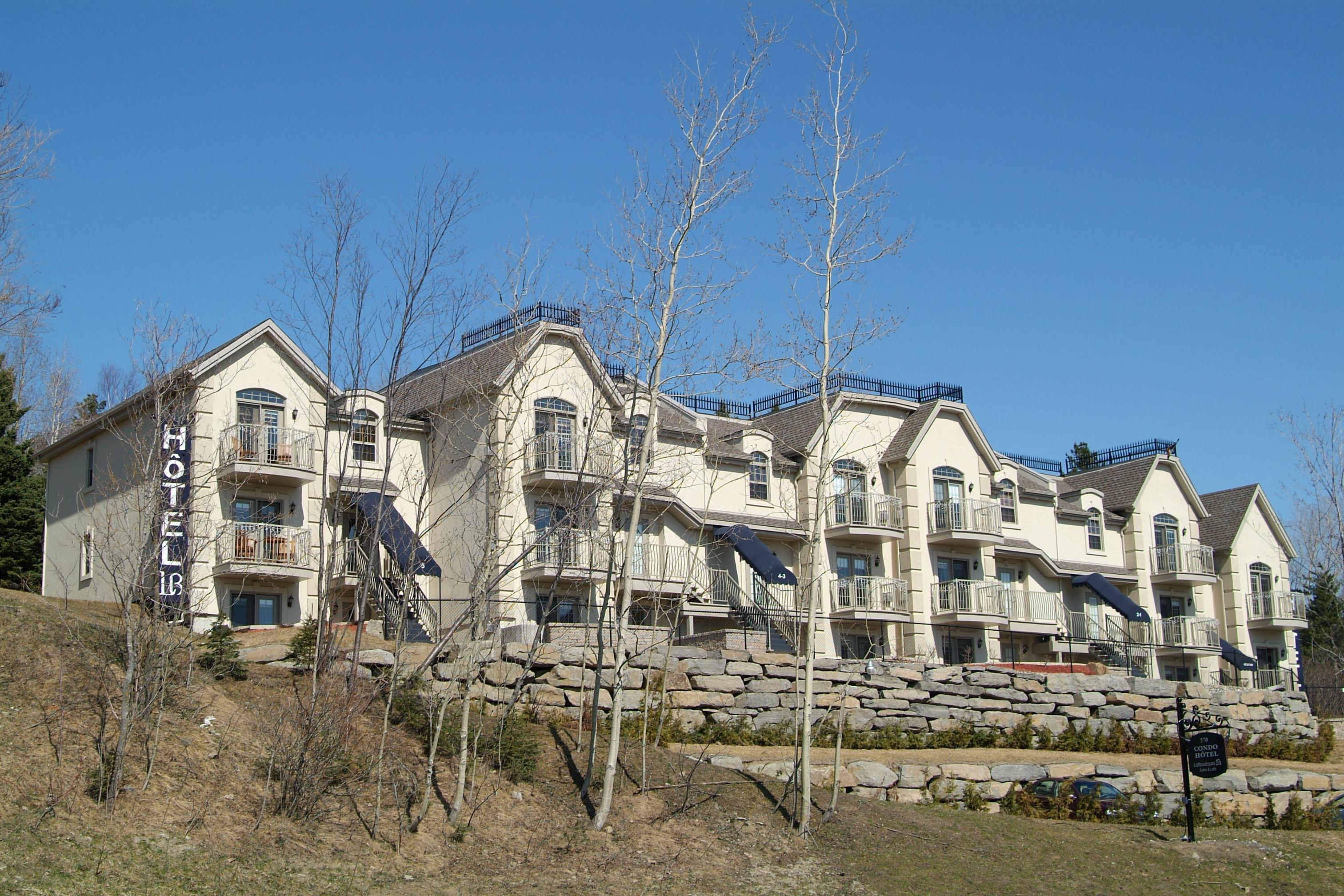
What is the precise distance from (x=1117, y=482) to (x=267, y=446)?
30639 mm

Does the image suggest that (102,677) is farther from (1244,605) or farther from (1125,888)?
(1244,605)

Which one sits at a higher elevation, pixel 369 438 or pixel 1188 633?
pixel 369 438

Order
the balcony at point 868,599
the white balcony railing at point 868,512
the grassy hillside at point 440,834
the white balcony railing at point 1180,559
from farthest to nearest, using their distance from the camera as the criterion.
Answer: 1. the white balcony railing at point 1180,559
2. the white balcony railing at point 868,512
3. the balcony at point 868,599
4. the grassy hillside at point 440,834

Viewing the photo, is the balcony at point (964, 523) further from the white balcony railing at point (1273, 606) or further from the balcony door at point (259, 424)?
the balcony door at point (259, 424)

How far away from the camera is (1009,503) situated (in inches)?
1661

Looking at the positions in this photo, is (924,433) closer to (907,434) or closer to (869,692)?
(907,434)

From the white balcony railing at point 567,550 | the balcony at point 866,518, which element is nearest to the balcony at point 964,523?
the balcony at point 866,518

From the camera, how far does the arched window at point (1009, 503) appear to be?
4194 cm

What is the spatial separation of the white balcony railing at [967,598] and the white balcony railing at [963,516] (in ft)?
5.24

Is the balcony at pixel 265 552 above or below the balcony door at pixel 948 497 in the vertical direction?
below

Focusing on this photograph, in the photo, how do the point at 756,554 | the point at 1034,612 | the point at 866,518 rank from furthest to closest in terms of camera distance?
the point at 1034,612, the point at 866,518, the point at 756,554

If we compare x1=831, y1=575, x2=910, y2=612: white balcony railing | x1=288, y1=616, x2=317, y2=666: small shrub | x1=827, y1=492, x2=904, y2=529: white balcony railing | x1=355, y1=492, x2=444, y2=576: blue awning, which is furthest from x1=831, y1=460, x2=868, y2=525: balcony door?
x1=288, y1=616, x2=317, y2=666: small shrub

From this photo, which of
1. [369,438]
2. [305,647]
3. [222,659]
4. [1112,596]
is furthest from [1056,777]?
[1112,596]

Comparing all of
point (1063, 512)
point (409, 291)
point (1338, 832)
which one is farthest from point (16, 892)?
point (1063, 512)
